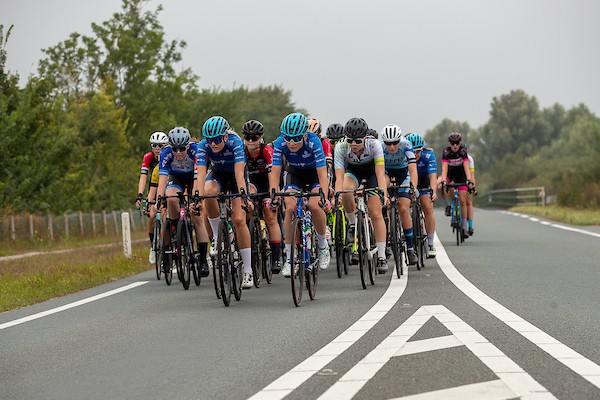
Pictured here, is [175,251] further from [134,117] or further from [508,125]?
[508,125]

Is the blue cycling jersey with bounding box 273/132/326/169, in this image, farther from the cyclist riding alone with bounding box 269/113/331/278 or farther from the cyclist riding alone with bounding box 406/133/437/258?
the cyclist riding alone with bounding box 406/133/437/258

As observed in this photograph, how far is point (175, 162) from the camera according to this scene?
45.9ft

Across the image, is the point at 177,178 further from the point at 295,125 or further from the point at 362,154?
the point at 295,125

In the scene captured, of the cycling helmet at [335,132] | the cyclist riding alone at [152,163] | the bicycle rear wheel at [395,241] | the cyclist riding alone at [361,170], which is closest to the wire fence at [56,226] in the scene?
the cyclist riding alone at [152,163]

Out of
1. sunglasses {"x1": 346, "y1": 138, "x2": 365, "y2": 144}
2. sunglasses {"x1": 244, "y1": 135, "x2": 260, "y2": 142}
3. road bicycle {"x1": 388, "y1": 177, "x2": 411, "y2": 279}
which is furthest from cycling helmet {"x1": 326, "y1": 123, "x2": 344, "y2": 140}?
sunglasses {"x1": 346, "y1": 138, "x2": 365, "y2": 144}

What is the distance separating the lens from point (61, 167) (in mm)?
34000

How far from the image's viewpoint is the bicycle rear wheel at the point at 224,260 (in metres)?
11.4

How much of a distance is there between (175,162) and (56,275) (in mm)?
4415

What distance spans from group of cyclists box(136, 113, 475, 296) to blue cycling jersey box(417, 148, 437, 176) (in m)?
0.02

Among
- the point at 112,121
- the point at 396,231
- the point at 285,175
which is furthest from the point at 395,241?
the point at 112,121

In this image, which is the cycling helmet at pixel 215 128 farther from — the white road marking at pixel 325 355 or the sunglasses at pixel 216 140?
the white road marking at pixel 325 355

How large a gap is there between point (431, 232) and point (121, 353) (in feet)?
29.7

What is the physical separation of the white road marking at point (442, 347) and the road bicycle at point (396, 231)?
4.22m

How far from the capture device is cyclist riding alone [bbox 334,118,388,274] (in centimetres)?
1280
